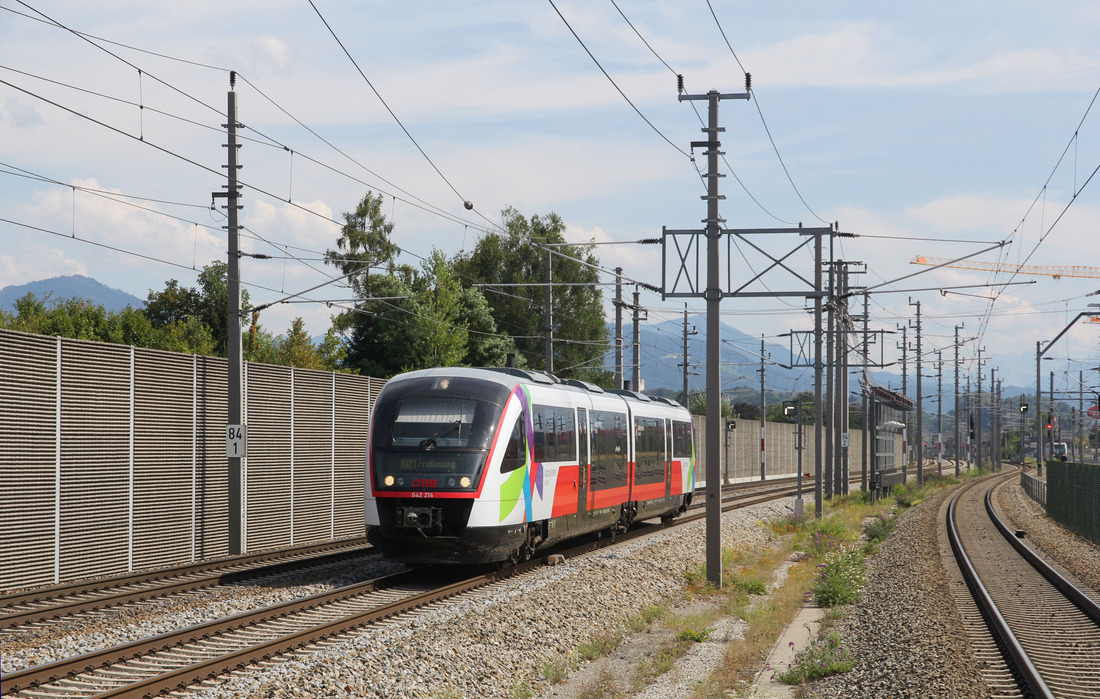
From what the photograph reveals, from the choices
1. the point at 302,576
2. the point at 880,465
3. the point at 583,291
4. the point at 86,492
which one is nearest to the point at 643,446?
the point at 302,576

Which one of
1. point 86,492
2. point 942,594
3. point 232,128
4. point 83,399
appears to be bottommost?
point 942,594

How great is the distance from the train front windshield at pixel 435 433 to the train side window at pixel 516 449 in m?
0.49

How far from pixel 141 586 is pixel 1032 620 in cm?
1329

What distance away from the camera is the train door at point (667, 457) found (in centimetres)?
2991

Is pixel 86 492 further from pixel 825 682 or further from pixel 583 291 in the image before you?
pixel 583 291

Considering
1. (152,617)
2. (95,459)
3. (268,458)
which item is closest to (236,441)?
(268,458)

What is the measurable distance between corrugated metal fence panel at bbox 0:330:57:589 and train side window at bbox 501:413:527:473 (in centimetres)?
696

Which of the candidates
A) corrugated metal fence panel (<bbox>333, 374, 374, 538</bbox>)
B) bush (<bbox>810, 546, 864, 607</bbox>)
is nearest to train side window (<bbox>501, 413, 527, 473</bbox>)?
bush (<bbox>810, 546, 864, 607</bbox>)

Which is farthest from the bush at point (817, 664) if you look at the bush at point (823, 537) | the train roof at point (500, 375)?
the bush at point (823, 537)

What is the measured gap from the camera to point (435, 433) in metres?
17.8

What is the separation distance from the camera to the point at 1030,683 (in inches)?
449

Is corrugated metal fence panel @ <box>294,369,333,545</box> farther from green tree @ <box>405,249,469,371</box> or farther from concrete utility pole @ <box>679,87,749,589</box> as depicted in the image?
green tree @ <box>405,249,469,371</box>

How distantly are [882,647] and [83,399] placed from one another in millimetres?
12584

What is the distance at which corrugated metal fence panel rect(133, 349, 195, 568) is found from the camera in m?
19.1
